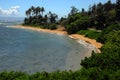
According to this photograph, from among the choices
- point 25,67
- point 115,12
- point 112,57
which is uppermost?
point 115,12

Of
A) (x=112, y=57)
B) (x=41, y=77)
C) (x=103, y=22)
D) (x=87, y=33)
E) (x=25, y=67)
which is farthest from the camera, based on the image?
(x=103, y=22)

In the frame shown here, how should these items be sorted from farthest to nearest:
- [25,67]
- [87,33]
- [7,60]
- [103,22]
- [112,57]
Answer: [103,22]
[87,33]
[7,60]
[25,67]
[112,57]

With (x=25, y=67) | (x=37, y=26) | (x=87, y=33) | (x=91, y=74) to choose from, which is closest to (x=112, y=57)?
(x=91, y=74)

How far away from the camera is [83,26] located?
117500mm

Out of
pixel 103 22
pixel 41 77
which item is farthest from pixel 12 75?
pixel 103 22

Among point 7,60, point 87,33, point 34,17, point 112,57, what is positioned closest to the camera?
point 112,57

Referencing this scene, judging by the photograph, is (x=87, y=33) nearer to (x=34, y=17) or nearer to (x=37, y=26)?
(x=37, y=26)

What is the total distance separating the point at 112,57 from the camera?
→ 34969mm

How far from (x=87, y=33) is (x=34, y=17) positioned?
3240 inches

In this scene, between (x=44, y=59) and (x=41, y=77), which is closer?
(x=41, y=77)

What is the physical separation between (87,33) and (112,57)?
66973mm

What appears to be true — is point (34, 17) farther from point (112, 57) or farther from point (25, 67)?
point (112, 57)

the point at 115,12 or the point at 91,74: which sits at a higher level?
the point at 115,12

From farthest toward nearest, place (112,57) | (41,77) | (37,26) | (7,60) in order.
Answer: (37,26), (7,60), (112,57), (41,77)
